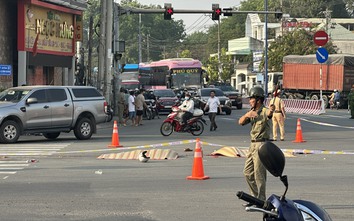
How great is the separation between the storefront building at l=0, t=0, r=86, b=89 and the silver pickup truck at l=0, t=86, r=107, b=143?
5766mm

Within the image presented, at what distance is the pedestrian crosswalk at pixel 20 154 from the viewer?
1625 centimetres

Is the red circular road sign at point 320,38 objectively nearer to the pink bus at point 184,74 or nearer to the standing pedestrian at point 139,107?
the standing pedestrian at point 139,107

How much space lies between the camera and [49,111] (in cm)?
2458

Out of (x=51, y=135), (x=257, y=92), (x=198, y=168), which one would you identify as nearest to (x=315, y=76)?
(x=51, y=135)

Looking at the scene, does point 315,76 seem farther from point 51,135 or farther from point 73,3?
point 51,135

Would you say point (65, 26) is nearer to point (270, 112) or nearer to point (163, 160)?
point (163, 160)

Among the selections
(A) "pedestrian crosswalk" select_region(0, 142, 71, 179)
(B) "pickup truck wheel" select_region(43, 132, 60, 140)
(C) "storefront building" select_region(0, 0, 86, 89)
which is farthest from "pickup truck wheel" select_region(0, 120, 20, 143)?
(C) "storefront building" select_region(0, 0, 86, 89)

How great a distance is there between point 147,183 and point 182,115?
1457 centimetres

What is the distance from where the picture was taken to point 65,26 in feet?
142

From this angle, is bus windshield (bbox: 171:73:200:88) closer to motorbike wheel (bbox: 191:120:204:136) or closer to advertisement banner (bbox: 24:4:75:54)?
advertisement banner (bbox: 24:4:75:54)

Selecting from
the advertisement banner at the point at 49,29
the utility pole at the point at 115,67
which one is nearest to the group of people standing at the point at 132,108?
the utility pole at the point at 115,67

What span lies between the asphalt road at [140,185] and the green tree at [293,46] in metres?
62.1

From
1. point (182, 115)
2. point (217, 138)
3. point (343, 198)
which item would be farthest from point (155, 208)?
point (182, 115)

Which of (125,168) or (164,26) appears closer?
(125,168)
